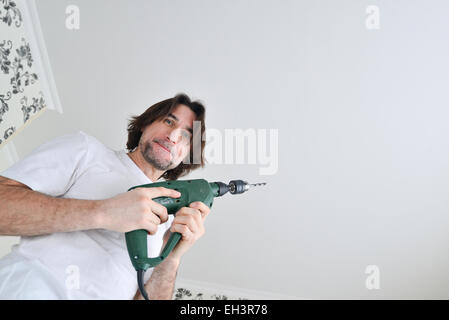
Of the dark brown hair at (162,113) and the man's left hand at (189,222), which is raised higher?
the dark brown hair at (162,113)

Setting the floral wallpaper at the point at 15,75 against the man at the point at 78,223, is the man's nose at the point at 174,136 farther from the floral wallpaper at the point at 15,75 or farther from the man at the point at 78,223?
the floral wallpaper at the point at 15,75

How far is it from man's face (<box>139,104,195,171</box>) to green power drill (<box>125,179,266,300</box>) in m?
0.23

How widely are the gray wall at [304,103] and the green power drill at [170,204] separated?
0.64 metres

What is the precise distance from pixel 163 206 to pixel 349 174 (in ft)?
3.67

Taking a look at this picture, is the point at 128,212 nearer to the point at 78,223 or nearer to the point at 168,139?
the point at 78,223

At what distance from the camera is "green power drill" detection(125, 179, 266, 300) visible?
699 mm

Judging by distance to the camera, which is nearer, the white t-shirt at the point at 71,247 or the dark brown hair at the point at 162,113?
the white t-shirt at the point at 71,247

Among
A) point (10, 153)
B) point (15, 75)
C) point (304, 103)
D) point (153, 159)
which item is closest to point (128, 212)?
point (153, 159)

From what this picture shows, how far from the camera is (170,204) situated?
2.61 feet

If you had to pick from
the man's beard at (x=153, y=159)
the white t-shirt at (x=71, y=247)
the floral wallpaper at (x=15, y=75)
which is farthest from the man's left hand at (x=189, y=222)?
the floral wallpaper at (x=15, y=75)

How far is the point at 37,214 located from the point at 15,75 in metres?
1.01

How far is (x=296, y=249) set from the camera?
191 cm

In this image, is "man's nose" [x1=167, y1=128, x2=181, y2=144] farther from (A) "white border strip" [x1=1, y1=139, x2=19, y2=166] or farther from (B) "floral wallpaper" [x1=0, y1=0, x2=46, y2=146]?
(A) "white border strip" [x1=1, y1=139, x2=19, y2=166]

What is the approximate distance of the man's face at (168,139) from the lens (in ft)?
3.44
